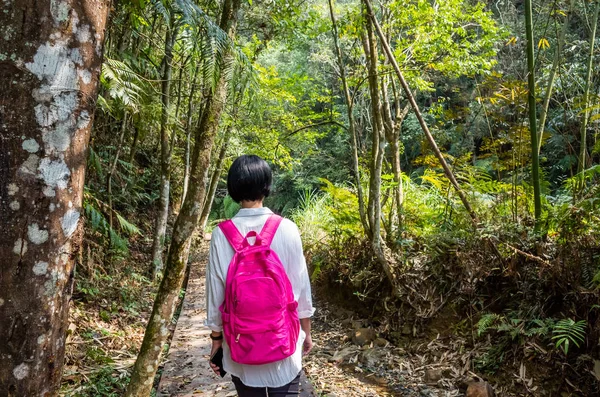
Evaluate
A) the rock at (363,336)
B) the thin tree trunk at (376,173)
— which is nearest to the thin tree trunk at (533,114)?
the thin tree trunk at (376,173)

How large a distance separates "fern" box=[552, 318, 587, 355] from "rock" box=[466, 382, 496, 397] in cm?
70

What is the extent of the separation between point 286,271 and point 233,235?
1.00 feet

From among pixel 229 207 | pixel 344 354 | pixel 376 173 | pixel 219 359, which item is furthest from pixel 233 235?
pixel 229 207

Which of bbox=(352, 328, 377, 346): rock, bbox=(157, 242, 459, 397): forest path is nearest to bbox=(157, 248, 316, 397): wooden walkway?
bbox=(157, 242, 459, 397): forest path

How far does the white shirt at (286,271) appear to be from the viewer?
6.18 feet

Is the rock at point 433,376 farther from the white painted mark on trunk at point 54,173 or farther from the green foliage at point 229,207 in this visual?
the green foliage at point 229,207

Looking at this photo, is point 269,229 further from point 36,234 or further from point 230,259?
point 36,234

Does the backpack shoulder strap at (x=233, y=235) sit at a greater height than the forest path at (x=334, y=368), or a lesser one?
greater

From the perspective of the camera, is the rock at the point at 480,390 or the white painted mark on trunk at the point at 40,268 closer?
the white painted mark on trunk at the point at 40,268

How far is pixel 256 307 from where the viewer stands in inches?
70.3

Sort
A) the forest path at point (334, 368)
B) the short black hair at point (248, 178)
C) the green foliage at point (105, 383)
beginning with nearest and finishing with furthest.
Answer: the short black hair at point (248, 178) < the green foliage at point (105, 383) < the forest path at point (334, 368)

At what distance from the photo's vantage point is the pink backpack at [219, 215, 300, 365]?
5.87 feet

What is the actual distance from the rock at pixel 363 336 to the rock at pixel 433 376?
1091 mm

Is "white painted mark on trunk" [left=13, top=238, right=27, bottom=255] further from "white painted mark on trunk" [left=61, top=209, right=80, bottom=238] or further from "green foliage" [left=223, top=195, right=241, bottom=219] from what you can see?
"green foliage" [left=223, top=195, right=241, bottom=219]
